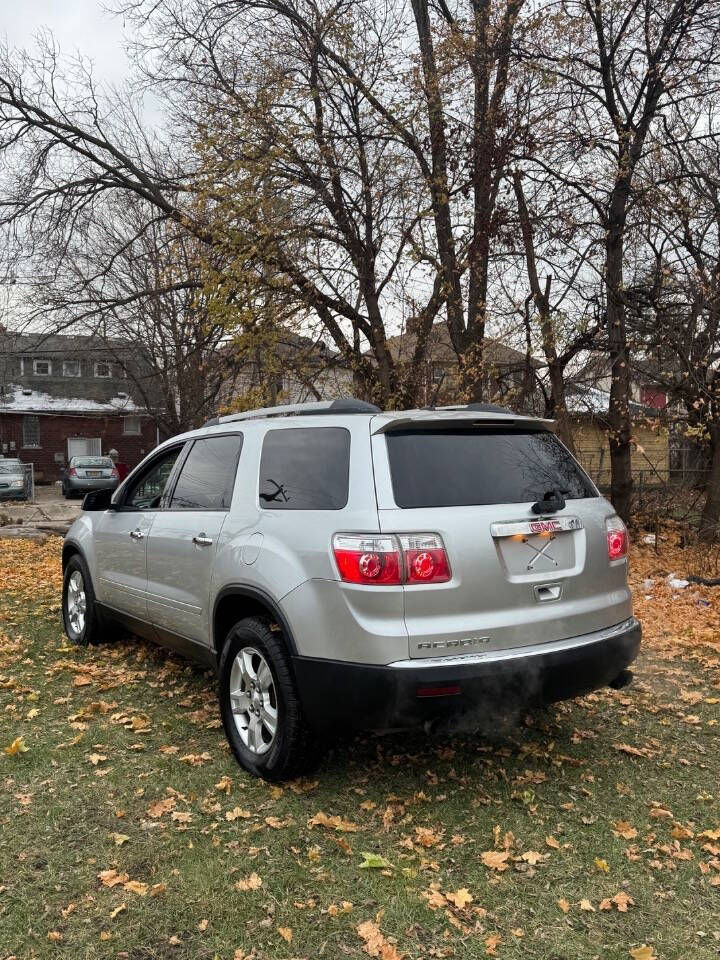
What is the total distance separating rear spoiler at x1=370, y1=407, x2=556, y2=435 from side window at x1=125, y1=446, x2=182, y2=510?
2.06m

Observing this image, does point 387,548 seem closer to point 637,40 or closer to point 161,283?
point 637,40

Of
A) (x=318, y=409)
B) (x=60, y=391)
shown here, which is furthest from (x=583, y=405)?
(x=60, y=391)

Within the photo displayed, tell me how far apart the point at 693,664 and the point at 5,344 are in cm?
1742

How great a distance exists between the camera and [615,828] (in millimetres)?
3371

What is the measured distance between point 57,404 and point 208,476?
39.6m

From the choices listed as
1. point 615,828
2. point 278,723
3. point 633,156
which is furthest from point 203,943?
point 633,156

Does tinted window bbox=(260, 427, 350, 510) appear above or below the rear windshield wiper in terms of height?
above

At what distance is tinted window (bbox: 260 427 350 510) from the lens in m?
3.63

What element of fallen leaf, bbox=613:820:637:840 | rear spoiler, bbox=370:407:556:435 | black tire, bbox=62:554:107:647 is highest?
rear spoiler, bbox=370:407:556:435

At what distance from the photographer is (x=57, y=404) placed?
135 feet

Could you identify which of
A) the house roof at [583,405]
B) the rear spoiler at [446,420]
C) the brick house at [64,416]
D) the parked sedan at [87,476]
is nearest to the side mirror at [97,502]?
the rear spoiler at [446,420]

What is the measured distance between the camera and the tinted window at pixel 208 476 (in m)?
4.44

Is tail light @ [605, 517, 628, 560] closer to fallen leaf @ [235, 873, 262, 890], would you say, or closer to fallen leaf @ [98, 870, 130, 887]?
fallen leaf @ [235, 873, 262, 890]

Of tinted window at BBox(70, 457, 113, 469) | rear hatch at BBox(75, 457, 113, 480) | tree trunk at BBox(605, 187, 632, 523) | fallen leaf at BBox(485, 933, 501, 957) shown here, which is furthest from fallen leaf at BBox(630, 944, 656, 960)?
tinted window at BBox(70, 457, 113, 469)
